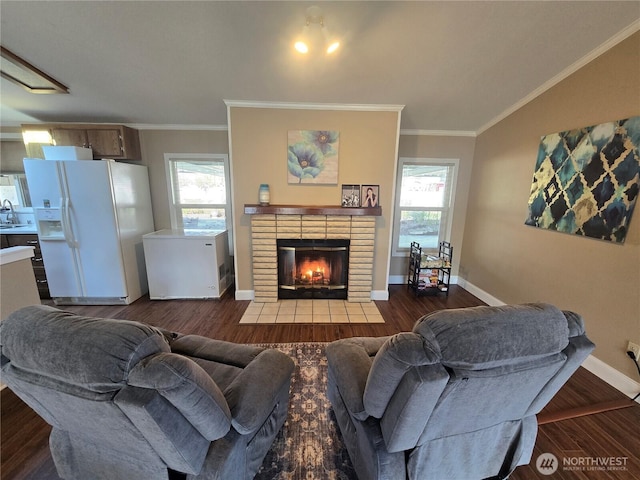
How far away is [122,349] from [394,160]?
10.2 ft

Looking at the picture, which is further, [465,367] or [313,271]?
[313,271]

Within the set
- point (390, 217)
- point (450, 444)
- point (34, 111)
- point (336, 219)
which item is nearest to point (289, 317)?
point (336, 219)

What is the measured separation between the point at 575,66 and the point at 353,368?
321 centimetres

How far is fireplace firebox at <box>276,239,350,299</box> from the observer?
3.26m

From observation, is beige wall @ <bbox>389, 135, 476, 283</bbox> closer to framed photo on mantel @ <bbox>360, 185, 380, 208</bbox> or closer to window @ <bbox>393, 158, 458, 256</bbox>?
window @ <bbox>393, 158, 458, 256</bbox>

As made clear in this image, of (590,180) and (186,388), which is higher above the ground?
(590,180)

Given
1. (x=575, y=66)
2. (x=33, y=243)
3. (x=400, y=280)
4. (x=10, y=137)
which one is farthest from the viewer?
(x=400, y=280)

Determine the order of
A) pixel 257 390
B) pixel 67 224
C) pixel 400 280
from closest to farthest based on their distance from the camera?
pixel 257 390
pixel 67 224
pixel 400 280

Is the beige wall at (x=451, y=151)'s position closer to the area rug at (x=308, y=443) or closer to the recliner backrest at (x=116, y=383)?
the area rug at (x=308, y=443)

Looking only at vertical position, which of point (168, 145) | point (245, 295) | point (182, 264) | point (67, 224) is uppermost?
point (168, 145)

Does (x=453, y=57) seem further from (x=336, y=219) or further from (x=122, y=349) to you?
(x=122, y=349)

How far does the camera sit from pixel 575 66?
2.21 m

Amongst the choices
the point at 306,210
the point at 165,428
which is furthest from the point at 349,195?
the point at 165,428

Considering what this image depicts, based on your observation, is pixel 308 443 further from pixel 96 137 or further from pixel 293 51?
pixel 96 137
